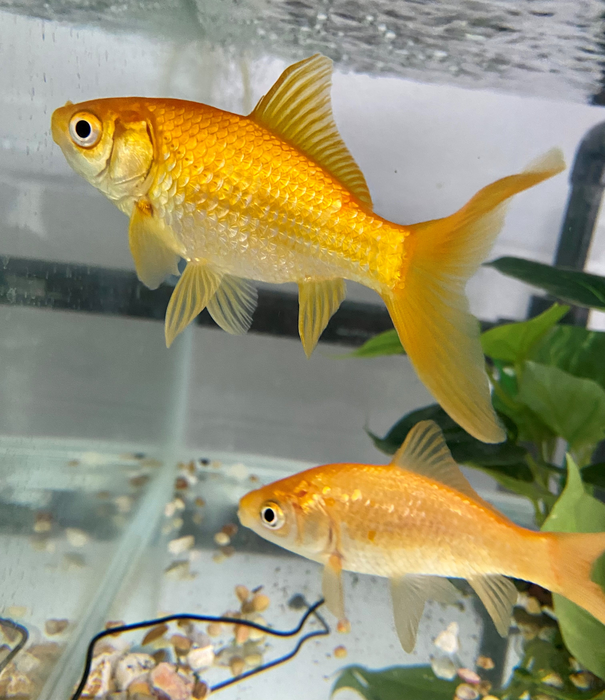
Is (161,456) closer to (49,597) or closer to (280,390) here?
(280,390)

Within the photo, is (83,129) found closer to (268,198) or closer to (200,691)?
(268,198)

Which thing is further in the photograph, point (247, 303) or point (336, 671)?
point (336, 671)

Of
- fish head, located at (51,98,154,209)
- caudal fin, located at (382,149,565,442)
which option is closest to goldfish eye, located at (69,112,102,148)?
fish head, located at (51,98,154,209)

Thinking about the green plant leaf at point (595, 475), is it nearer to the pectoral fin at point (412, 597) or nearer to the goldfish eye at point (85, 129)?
the pectoral fin at point (412, 597)

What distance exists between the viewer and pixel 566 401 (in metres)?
0.88

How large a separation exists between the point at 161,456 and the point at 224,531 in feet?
1.09

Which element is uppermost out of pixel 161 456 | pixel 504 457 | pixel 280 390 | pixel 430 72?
pixel 430 72

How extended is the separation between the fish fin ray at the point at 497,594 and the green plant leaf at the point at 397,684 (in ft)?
1.29

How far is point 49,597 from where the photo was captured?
76cm

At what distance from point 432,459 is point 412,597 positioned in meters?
0.15

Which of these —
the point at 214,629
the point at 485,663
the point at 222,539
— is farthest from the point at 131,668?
the point at 485,663

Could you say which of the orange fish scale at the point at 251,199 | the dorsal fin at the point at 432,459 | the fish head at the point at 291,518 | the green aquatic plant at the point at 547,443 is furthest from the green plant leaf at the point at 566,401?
the orange fish scale at the point at 251,199

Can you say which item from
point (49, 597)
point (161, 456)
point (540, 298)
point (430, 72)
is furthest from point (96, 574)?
point (430, 72)

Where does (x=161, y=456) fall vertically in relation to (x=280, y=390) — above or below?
below
